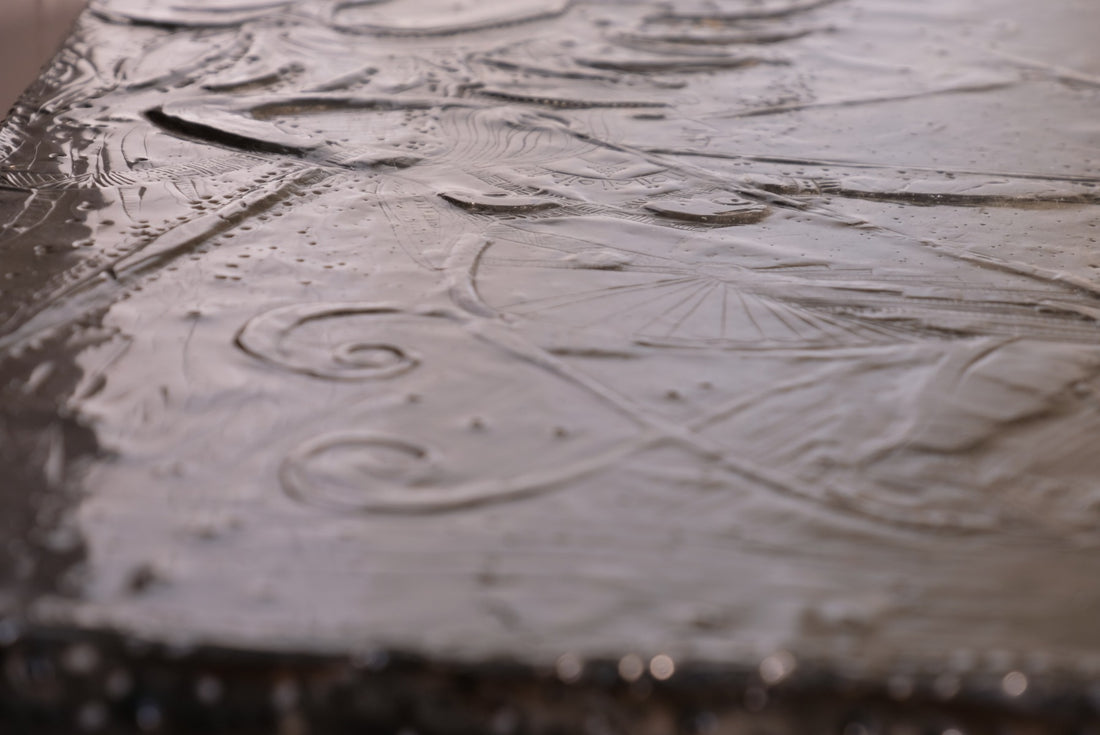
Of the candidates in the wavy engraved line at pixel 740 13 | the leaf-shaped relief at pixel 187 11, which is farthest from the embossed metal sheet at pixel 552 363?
the wavy engraved line at pixel 740 13

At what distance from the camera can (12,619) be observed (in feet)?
2.25

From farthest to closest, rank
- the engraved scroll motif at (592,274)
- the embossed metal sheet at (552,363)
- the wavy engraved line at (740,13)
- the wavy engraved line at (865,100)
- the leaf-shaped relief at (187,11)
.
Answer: the wavy engraved line at (740,13) → the leaf-shaped relief at (187,11) → the wavy engraved line at (865,100) → the engraved scroll motif at (592,274) → the embossed metal sheet at (552,363)

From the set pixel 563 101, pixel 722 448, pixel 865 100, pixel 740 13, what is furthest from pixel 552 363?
pixel 740 13

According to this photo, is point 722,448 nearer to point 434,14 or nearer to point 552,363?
point 552,363

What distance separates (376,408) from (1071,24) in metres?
2.09

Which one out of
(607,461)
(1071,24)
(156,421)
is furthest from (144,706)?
(1071,24)

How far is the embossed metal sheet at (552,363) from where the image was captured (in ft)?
2.39

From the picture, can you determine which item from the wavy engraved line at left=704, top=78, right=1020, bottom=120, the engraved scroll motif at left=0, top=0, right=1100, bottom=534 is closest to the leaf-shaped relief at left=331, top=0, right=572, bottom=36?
the engraved scroll motif at left=0, top=0, right=1100, bottom=534

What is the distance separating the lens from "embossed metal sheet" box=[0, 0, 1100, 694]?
2.39ft

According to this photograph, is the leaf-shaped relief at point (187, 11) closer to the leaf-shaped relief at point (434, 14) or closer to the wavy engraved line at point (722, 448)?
the leaf-shaped relief at point (434, 14)

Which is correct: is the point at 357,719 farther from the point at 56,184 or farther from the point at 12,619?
the point at 56,184

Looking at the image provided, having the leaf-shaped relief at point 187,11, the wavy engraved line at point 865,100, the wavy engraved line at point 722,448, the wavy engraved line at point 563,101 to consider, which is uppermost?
the leaf-shaped relief at point 187,11

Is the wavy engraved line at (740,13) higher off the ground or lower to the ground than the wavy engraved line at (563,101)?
higher

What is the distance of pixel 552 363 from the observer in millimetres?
1000
